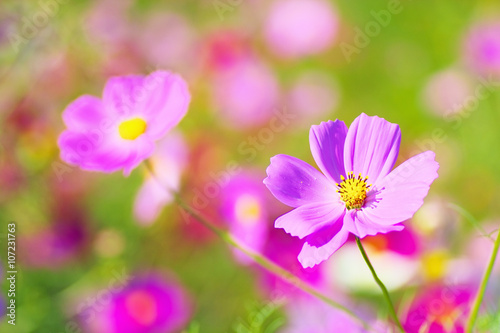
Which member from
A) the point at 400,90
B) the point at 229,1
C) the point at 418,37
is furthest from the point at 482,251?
the point at 229,1

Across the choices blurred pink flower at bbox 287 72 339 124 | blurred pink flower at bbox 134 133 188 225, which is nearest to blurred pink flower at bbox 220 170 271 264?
blurred pink flower at bbox 134 133 188 225

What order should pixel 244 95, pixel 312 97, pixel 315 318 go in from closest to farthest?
pixel 315 318 < pixel 244 95 < pixel 312 97

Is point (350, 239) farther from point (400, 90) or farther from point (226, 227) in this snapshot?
point (400, 90)

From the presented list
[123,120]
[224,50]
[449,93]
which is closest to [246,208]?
[123,120]

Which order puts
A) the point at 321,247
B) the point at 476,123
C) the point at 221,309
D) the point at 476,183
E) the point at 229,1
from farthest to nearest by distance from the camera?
the point at 229,1 < the point at 476,123 < the point at 476,183 < the point at 221,309 < the point at 321,247

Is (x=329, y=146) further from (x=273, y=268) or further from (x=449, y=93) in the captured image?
(x=449, y=93)

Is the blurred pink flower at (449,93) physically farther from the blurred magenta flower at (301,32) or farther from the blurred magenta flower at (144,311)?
the blurred magenta flower at (144,311)

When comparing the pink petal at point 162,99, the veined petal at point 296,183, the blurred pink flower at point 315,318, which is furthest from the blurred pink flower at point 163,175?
the veined petal at point 296,183
